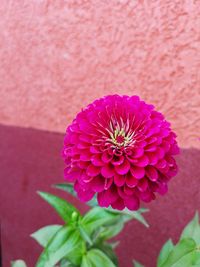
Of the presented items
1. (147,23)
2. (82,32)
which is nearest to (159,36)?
(147,23)

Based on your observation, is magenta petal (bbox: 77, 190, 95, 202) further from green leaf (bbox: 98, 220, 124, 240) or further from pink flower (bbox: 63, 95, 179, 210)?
green leaf (bbox: 98, 220, 124, 240)

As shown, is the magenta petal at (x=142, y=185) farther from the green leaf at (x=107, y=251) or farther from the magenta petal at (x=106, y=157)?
the green leaf at (x=107, y=251)

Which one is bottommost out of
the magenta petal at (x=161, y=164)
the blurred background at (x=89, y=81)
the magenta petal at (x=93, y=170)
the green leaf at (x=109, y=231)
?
the green leaf at (x=109, y=231)

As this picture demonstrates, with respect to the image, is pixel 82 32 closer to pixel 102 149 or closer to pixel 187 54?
pixel 187 54

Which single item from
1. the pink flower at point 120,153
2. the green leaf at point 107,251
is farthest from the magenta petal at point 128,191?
the green leaf at point 107,251

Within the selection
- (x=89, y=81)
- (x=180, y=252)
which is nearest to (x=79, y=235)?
(x=180, y=252)

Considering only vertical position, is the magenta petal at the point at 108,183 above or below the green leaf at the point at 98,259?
above

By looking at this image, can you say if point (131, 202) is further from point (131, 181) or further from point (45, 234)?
point (45, 234)
